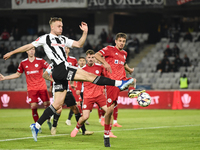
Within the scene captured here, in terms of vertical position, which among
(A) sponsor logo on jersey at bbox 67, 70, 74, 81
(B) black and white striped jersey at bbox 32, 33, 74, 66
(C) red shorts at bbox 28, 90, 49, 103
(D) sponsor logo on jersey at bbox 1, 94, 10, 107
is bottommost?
(D) sponsor logo on jersey at bbox 1, 94, 10, 107

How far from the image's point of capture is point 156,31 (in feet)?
106

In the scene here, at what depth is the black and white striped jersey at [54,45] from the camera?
23.8 feet

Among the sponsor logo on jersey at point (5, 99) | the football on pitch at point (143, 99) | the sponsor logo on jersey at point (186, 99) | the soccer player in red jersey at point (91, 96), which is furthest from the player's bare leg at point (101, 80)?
the sponsor logo on jersey at point (5, 99)

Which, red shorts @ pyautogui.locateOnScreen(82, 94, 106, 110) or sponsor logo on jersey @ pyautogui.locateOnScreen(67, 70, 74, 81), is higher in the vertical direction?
sponsor logo on jersey @ pyautogui.locateOnScreen(67, 70, 74, 81)

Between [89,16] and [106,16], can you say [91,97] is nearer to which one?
[106,16]

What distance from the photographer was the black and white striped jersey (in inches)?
285

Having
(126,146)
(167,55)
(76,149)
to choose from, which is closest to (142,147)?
(126,146)

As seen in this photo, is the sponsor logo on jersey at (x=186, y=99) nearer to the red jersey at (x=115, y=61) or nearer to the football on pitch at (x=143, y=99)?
the red jersey at (x=115, y=61)

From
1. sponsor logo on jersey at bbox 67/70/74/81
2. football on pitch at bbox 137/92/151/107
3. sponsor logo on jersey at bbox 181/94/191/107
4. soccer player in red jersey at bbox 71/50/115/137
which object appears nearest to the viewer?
sponsor logo on jersey at bbox 67/70/74/81

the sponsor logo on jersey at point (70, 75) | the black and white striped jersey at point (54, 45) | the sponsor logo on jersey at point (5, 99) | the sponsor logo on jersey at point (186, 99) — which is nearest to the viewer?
the sponsor logo on jersey at point (70, 75)

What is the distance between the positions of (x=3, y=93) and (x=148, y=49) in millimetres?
13311

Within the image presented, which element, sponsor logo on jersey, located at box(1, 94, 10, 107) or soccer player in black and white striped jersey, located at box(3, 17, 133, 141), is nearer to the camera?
soccer player in black and white striped jersey, located at box(3, 17, 133, 141)

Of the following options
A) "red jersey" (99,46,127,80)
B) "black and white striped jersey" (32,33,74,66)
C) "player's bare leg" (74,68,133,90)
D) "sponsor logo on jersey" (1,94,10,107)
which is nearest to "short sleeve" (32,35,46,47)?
"black and white striped jersey" (32,33,74,66)

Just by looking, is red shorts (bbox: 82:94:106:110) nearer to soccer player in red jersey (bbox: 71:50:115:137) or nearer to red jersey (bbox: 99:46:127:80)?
soccer player in red jersey (bbox: 71:50:115:137)
